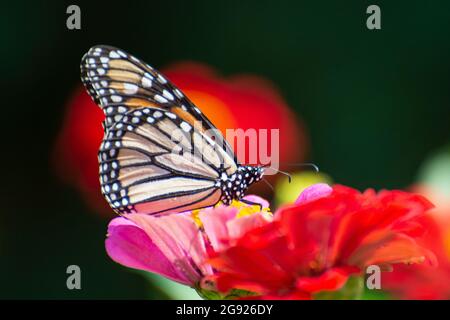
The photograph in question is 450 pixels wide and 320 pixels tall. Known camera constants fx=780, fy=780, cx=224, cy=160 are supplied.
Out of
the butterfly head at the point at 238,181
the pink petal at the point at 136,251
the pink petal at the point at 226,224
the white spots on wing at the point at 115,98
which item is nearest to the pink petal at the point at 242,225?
the pink petal at the point at 226,224

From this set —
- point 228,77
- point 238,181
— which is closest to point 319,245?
point 238,181

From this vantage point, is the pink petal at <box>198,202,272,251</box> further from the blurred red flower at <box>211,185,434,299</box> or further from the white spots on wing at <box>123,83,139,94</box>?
the white spots on wing at <box>123,83,139,94</box>

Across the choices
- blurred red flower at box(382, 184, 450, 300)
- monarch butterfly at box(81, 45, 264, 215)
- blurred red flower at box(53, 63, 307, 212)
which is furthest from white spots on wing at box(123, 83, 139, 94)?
blurred red flower at box(53, 63, 307, 212)

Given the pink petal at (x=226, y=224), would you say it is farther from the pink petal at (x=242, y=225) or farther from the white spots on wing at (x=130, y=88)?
the white spots on wing at (x=130, y=88)

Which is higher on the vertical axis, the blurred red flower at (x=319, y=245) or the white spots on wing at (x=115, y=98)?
the white spots on wing at (x=115, y=98)

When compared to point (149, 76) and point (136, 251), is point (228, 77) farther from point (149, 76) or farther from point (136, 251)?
point (136, 251)
